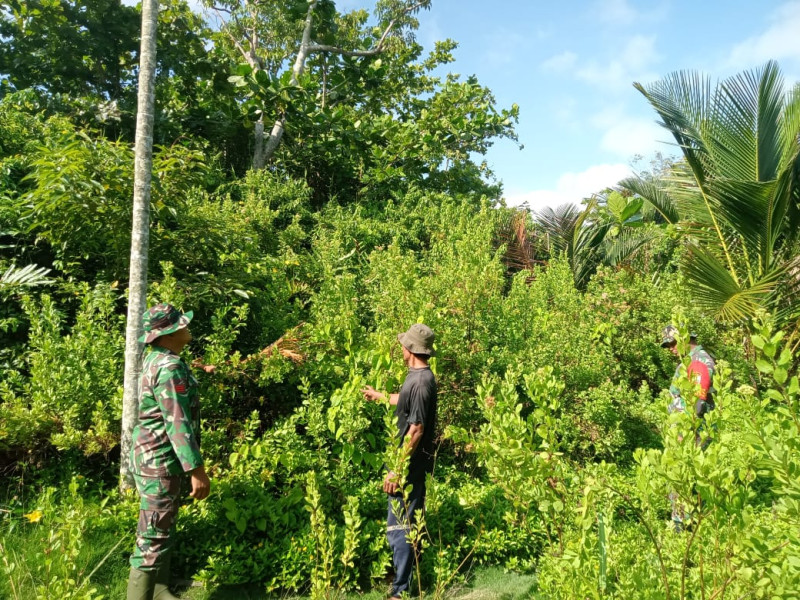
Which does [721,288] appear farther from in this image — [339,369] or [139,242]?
[139,242]

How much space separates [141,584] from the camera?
304 centimetres

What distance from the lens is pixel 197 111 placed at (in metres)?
9.18

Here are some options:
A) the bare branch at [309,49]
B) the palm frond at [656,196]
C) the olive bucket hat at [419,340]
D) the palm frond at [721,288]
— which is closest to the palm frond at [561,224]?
the palm frond at [656,196]

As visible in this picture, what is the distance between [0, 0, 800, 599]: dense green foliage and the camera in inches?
87.5

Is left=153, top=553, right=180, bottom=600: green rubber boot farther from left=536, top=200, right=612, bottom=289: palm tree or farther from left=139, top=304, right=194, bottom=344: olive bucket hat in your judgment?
left=536, top=200, right=612, bottom=289: palm tree

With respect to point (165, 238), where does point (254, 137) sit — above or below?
above

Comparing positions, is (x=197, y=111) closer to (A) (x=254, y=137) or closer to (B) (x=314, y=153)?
(A) (x=254, y=137)

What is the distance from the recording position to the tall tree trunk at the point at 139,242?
3.71m

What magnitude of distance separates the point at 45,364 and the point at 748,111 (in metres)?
8.58

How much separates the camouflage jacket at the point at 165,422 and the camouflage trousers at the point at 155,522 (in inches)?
2.4

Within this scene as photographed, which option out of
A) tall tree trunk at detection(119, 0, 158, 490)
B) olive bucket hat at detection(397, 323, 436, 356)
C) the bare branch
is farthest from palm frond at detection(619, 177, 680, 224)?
tall tree trunk at detection(119, 0, 158, 490)

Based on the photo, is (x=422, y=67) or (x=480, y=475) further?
(x=422, y=67)

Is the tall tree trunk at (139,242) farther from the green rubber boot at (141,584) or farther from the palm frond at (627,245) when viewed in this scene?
the palm frond at (627,245)

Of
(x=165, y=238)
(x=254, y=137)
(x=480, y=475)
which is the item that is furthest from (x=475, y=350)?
(x=254, y=137)
